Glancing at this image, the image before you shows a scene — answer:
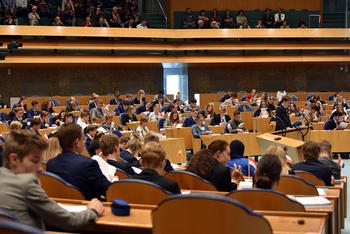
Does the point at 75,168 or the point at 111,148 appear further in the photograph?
the point at 111,148

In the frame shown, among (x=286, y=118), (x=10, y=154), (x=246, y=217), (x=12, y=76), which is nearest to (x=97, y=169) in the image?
(x=10, y=154)

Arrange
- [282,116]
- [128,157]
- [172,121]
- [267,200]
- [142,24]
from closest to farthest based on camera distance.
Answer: [267,200]
[128,157]
[282,116]
[172,121]
[142,24]

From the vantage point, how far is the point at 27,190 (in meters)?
1.82

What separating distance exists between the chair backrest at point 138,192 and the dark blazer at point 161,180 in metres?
0.20

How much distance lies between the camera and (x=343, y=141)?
932 centimetres

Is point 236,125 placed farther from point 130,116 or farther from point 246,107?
point 246,107

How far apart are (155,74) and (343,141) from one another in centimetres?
1048

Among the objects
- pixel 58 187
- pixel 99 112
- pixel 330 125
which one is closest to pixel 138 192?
pixel 58 187

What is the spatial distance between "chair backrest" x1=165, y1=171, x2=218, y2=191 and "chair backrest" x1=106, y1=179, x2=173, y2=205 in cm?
84

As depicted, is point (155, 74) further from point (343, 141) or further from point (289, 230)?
point (289, 230)

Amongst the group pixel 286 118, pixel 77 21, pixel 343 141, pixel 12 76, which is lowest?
pixel 343 141

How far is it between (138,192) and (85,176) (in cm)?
58

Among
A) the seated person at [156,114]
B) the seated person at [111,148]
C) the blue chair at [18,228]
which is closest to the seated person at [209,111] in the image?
the seated person at [156,114]

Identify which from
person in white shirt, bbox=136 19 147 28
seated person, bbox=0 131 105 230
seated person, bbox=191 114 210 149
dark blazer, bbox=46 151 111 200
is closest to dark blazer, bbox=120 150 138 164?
dark blazer, bbox=46 151 111 200
